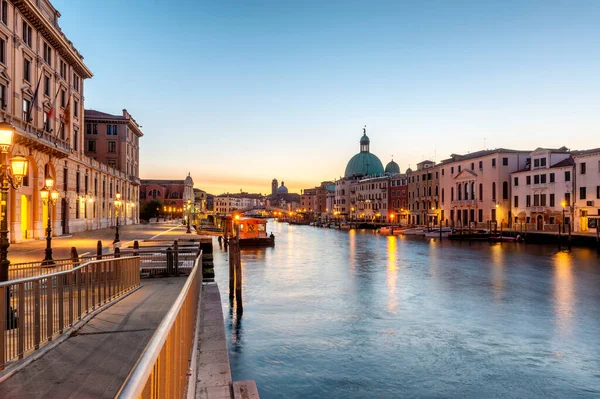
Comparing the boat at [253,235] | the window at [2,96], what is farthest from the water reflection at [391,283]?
the window at [2,96]

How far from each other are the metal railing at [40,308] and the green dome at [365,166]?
15047cm

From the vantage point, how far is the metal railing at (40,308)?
679cm

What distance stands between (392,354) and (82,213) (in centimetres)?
4186

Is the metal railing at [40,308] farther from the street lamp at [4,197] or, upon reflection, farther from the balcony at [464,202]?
the balcony at [464,202]

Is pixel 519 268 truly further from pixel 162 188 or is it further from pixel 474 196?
pixel 162 188

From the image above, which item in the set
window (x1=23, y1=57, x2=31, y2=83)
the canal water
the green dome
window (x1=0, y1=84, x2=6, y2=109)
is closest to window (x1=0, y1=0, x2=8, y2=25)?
window (x1=23, y1=57, x2=31, y2=83)

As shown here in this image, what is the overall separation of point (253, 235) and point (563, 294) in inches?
1682

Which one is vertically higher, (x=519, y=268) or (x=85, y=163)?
(x=85, y=163)

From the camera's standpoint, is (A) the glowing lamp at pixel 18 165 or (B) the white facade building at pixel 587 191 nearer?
(A) the glowing lamp at pixel 18 165

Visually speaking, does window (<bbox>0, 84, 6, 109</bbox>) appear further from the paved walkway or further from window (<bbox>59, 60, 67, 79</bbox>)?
the paved walkway

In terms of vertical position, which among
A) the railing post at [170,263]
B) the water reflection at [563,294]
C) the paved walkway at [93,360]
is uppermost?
the railing post at [170,263]

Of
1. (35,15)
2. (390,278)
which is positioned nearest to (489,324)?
(390,278)

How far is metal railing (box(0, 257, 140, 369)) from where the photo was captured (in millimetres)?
6785

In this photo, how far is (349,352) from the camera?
15.7 meters
